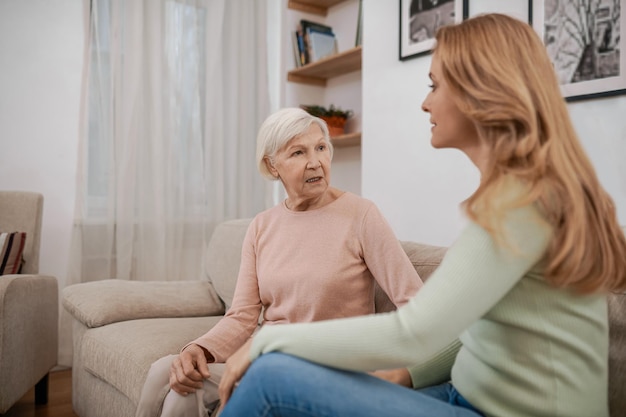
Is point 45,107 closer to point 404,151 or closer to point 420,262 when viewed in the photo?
point 404,151

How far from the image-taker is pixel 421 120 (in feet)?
7.92

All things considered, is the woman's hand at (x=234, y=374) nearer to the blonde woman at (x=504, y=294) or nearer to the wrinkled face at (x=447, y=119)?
the blonde woman at (x=504, y=294)

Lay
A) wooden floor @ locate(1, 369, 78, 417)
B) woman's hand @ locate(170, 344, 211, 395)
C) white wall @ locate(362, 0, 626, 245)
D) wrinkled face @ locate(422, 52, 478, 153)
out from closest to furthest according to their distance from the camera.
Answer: wrinkled face @ locate(422, 52, 478, 153) < woman's hand @ locate(170, 344, 211, 395) < white wall @ locate(362, 0, 626, 245) < wooden floor @ locate(1, 369, 78, 417)

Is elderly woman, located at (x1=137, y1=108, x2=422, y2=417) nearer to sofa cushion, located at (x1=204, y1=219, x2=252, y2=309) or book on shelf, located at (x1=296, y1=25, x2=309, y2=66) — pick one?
sofa cushion, located at (x1=204, y1=219, x2=252, y2=309)

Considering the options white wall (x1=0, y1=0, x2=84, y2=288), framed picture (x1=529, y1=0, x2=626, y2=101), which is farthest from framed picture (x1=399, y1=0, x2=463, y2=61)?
white wall (x1=0, y1=0, x2=84, y2=288)

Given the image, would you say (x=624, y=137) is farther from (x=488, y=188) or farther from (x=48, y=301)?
(x=48, y=301)

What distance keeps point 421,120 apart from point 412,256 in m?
0.95

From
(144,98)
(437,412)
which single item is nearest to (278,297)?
(437,412)

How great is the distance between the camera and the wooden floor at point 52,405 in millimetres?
2389

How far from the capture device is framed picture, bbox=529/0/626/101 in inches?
66.9

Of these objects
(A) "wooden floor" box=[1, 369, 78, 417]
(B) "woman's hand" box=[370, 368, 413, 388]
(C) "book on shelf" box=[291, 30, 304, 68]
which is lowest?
(A) "wooden floor" box=[1, 369, 78, 417]

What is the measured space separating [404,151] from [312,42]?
1.41m

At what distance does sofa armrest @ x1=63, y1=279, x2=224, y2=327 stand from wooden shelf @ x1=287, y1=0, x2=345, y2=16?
2041 millimetres

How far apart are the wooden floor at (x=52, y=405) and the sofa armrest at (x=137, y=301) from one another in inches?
18.7
